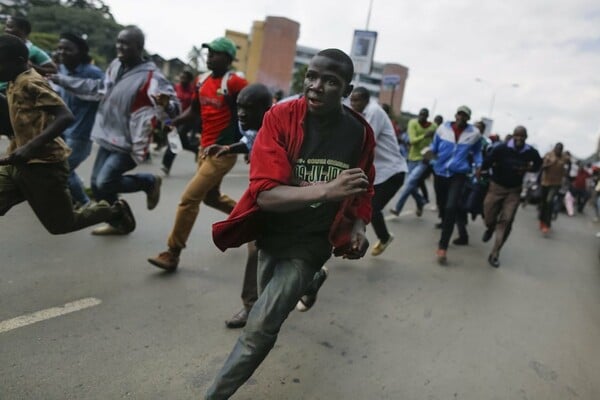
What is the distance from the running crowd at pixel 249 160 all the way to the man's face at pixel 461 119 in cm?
1

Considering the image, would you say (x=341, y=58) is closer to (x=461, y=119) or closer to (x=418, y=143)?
(x=461, y=119)

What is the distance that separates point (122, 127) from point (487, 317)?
11.9ft

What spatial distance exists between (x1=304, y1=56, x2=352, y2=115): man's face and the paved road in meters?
1.51

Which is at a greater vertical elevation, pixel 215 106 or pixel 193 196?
pixel 215 106

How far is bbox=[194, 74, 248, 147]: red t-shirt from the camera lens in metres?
4.07

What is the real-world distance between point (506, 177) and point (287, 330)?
417cm

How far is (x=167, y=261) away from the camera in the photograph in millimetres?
3967

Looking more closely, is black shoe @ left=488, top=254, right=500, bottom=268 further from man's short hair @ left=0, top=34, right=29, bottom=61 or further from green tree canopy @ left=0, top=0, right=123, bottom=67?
green tree canopy @ left=0, top=0, right=123, bottom=67

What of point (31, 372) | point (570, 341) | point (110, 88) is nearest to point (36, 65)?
point (110, 88)

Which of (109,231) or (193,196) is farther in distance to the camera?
(109,231)

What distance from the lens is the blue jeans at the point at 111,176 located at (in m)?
4.33

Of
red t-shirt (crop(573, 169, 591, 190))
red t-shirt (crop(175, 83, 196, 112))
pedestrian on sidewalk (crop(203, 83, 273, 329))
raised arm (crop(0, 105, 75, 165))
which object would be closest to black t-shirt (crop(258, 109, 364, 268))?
Result: pedestrian on sidewalk (crop(203, 83, 273, 329))

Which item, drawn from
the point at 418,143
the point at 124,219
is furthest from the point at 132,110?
the point at 418,143

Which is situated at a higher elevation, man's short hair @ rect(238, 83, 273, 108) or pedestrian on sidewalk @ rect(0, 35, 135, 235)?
man's short hair @ rect(238, 83, 273, 108)
